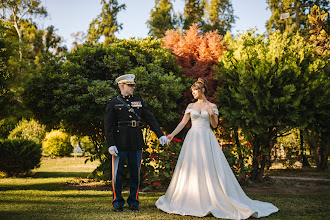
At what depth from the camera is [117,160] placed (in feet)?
17.7

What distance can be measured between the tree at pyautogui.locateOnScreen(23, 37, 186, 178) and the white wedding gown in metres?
2.45

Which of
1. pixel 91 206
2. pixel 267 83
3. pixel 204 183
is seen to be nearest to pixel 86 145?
A: pixel 91 206

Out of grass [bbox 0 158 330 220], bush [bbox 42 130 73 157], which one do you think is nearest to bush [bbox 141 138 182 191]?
grass [bbox 0 158 330 220]

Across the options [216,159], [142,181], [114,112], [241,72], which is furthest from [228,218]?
[241,72]

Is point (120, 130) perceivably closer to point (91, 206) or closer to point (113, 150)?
point (113, 150)

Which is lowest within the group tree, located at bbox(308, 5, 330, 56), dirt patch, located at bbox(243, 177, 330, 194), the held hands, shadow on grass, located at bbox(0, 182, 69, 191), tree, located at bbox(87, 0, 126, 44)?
dirt patch, located at bbox(243, 177, 330, 194)

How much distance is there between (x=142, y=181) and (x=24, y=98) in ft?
12.5

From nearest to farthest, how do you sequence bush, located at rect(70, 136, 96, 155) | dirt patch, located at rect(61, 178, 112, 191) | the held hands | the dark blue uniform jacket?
1. the dark blue uniform jacket
2. the held hands
3. dirt patch, located at rect(61, 178, 112, 191)
4. bush, located at rect(70, 136, 96, 155)

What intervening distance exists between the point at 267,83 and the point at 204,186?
12.9ft

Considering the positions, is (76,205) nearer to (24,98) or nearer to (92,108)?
(92,108)

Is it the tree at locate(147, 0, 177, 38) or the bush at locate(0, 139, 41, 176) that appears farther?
the tree at locate(147, 0, 177, 38)

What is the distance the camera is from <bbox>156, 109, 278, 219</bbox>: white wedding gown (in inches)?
197

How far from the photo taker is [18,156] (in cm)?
1041

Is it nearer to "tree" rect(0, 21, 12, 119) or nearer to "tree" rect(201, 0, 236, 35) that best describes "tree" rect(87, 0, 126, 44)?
"tree" rect(201, 0, 236, 35)
